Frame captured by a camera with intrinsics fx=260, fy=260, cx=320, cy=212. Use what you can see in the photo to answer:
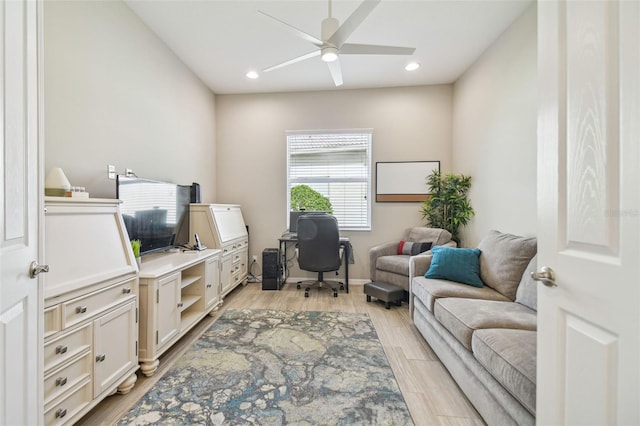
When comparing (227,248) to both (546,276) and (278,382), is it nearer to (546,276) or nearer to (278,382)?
(278,382)

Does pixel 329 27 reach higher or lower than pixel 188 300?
higher

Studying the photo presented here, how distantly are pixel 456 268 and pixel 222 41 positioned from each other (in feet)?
10.8

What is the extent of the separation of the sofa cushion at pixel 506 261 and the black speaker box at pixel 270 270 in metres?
2.49

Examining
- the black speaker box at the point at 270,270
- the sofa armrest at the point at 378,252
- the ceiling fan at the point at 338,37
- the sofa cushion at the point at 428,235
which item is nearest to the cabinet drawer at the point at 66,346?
the ceiling fan at the point at 338,37

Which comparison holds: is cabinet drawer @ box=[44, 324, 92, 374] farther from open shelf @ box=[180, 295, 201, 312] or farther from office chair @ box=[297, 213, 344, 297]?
office chair @ box=[297, 213, 344, 297]

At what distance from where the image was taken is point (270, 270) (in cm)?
371

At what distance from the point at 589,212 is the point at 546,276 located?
251 mm

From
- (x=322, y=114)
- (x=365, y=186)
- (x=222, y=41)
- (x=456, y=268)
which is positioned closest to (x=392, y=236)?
(x=365, y=186)

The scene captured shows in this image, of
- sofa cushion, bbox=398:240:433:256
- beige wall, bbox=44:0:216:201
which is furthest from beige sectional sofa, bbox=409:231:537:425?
beige wall, bbox=44:0:216:201

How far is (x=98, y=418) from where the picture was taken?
56.2 inches

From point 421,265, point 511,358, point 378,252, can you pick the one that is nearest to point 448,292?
point 421,265

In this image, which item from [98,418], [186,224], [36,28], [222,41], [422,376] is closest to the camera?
[36,28]

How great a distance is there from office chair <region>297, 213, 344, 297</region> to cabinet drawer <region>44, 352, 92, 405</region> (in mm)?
2294

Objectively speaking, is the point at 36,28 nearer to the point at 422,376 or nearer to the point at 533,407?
the point at 533,407
